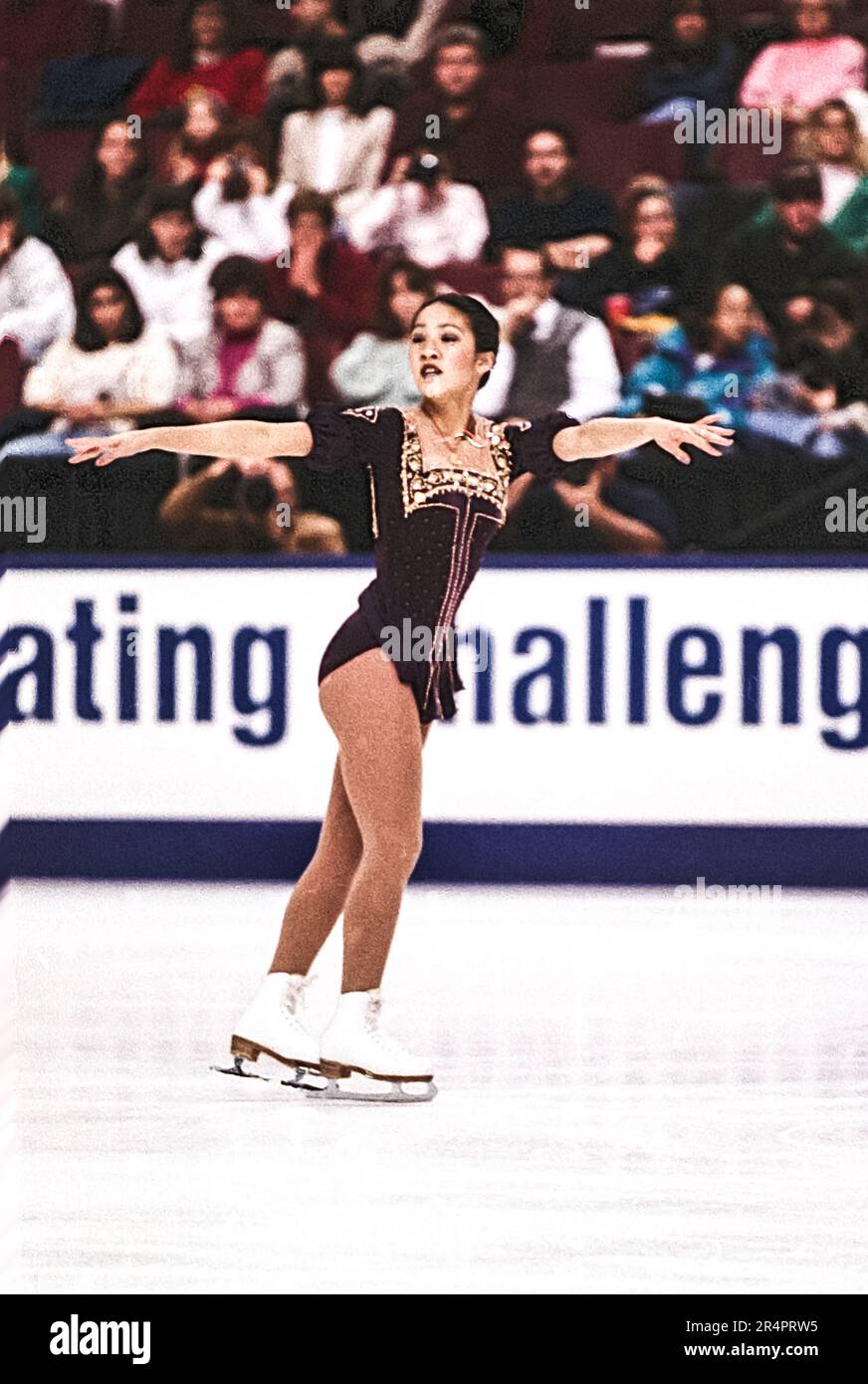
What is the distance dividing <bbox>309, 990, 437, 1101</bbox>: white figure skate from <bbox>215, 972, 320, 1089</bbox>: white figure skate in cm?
5

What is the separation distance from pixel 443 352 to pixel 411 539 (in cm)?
33

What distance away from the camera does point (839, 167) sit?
737 centimetres

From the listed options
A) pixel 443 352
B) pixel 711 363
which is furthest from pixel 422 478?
pixel 711 363

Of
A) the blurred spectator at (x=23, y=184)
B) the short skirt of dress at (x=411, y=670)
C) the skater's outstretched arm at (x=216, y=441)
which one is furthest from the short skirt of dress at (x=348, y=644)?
the blurred spectator at (x=23, y=184)

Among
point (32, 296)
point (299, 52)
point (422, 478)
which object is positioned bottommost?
point (422, 478)

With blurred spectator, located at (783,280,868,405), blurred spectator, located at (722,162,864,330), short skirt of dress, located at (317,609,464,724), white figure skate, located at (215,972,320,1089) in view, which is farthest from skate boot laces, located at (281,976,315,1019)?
blurred spectator, located at (722,162,864,330)

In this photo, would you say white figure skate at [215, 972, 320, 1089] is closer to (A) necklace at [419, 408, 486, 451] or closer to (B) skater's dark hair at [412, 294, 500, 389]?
(A) necklace at [419, 408, 486, 451]

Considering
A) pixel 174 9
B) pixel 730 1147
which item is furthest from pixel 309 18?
pixel 730 1147

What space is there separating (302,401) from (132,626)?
115 centimetres

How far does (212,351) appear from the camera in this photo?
7.41 meters

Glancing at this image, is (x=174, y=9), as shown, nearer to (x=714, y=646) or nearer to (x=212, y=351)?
(x=212, y=351)

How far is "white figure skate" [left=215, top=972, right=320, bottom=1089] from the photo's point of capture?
3.59 meters

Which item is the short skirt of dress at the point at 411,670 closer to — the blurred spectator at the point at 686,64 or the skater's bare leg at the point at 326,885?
the skater's bare leg at the point at 326,885

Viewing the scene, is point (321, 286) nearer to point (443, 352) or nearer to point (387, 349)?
point (387, 349)
